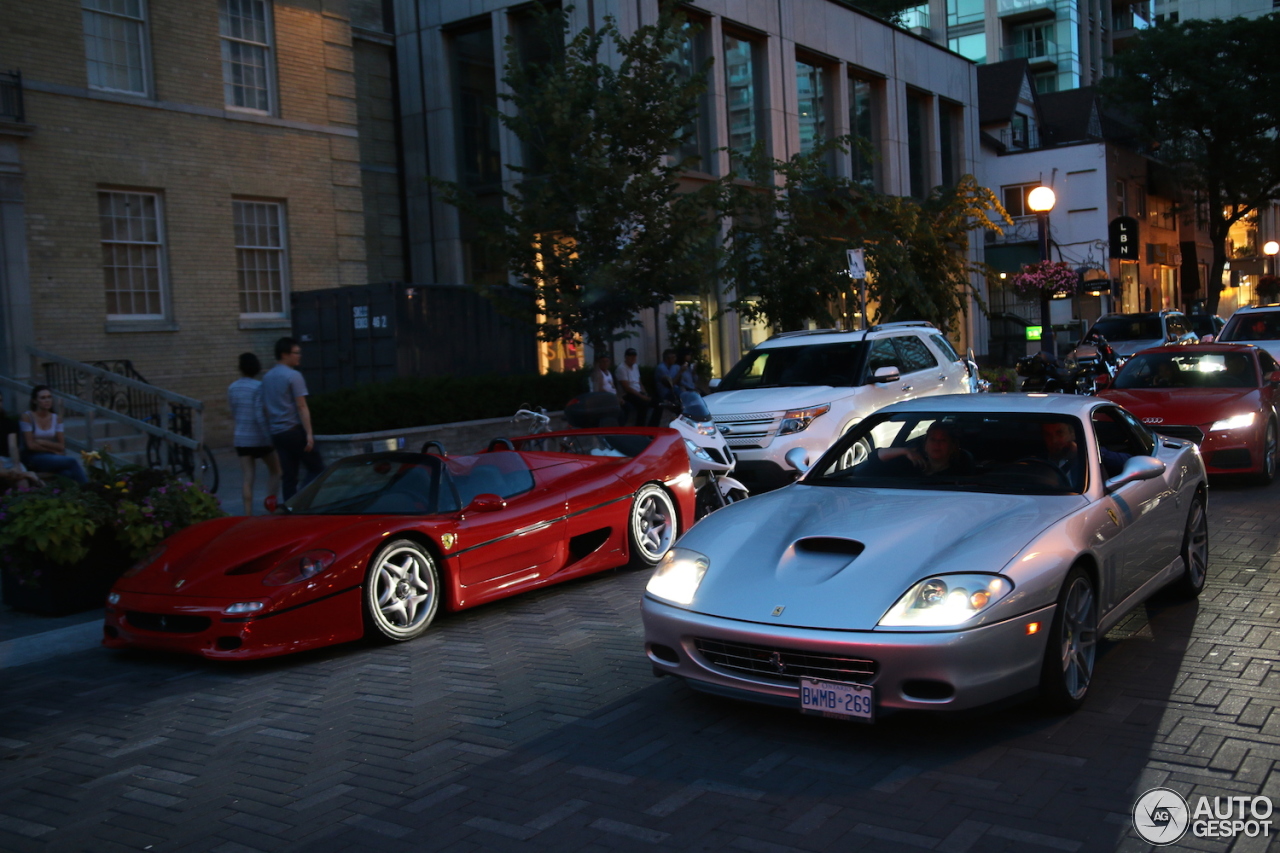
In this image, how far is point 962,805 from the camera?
405cm

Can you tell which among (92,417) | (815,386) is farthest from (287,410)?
(815,386)

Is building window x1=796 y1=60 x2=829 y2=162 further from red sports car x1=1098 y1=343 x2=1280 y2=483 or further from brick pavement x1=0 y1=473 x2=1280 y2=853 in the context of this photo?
brick pavement x1=0 y1=473 x2=1280 y2=853

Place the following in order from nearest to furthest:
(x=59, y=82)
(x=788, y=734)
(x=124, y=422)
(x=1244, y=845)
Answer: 1. (x=1244, y=845)
2. (x=788, y=734)
3. (x=124, y=422)
4. (x=59, y=82)

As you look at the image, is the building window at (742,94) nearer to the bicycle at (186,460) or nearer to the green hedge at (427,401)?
the green hedge at (427,401)

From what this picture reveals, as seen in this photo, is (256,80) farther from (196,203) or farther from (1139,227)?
(1139,227)

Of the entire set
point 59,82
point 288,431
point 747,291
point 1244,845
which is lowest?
point 1244,845

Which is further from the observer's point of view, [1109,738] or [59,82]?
[59,82]

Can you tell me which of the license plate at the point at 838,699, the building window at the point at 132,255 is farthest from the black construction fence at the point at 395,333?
the license plate at the point at 838,699

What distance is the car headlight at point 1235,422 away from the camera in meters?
11.3

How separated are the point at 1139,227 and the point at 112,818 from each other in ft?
169

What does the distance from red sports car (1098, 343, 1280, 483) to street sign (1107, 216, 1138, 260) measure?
108ft

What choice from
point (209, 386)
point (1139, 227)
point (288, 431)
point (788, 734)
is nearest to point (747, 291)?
point (209, 386)

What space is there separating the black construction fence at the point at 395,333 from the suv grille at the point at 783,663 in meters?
13.5

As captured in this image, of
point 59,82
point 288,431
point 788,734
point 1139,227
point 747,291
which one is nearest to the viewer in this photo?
point 788,734
